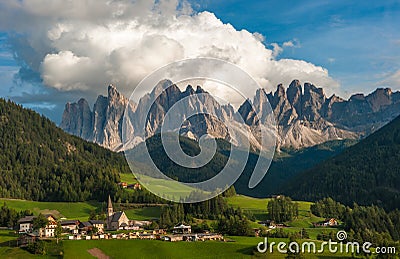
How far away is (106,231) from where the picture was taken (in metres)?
117

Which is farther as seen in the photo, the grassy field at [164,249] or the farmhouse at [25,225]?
the farmhouse at [25,225]

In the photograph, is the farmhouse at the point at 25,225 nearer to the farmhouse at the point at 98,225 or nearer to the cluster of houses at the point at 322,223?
the farmhouse at the point at 98,225

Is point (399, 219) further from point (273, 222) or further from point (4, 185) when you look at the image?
point (4, 185)

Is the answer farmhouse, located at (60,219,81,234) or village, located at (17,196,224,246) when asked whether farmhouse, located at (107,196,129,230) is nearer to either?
village, located at (17,196,224,246)

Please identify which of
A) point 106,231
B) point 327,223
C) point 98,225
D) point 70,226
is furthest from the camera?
point 327,223

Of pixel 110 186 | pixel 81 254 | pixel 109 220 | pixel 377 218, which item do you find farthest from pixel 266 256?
pixel 110 186

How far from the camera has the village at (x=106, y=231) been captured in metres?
98.8

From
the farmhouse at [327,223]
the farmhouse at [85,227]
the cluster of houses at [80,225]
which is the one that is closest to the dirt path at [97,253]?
the cluster of houses at [80,225]

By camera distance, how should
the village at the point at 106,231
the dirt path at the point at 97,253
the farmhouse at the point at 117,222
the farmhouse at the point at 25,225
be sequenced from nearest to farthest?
the dirt path at the point at 97,253 → the village at the point at 106,231 → the farmhouse at the point at 25,225 → the farmhouse at the point at 117,222

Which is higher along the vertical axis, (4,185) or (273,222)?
(4,185)

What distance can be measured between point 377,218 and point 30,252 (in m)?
105

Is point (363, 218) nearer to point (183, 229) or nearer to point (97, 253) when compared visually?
point (183, 229)

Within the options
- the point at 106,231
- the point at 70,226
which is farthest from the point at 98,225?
the point at 70,226

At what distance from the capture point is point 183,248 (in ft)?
298
